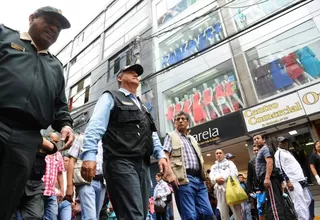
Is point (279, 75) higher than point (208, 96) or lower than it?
lower

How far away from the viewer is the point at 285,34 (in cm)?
1119

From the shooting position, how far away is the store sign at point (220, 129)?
10.7m

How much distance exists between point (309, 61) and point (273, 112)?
2423 millimetres

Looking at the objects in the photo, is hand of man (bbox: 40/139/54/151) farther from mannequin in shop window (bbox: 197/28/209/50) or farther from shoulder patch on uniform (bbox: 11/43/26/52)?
mannequin in shop window (bbox: 197/28/209/50)

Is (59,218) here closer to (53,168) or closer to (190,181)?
(53,168)

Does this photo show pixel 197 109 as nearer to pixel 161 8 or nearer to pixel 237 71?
pixel 237 71

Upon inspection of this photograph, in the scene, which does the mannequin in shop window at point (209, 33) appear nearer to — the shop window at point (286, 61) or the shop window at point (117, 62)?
the shop window at point (286, 61)

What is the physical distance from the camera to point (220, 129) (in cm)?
1119

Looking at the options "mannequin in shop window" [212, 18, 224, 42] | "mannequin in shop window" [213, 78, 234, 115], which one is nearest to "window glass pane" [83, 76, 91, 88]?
"mannequin in shop window" [212, 18, 224, 42]

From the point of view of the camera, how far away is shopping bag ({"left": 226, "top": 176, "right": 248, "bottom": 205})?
550cm

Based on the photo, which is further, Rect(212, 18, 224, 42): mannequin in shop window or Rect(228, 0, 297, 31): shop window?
Rect(212, 18, 224, 42): mannequin in shop window

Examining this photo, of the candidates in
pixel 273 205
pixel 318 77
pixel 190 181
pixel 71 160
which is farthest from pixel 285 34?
pixel 71 160

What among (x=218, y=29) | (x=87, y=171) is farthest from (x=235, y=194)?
(x=218, y=29)

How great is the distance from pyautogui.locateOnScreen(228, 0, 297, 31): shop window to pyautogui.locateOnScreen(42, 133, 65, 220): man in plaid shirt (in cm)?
1087
